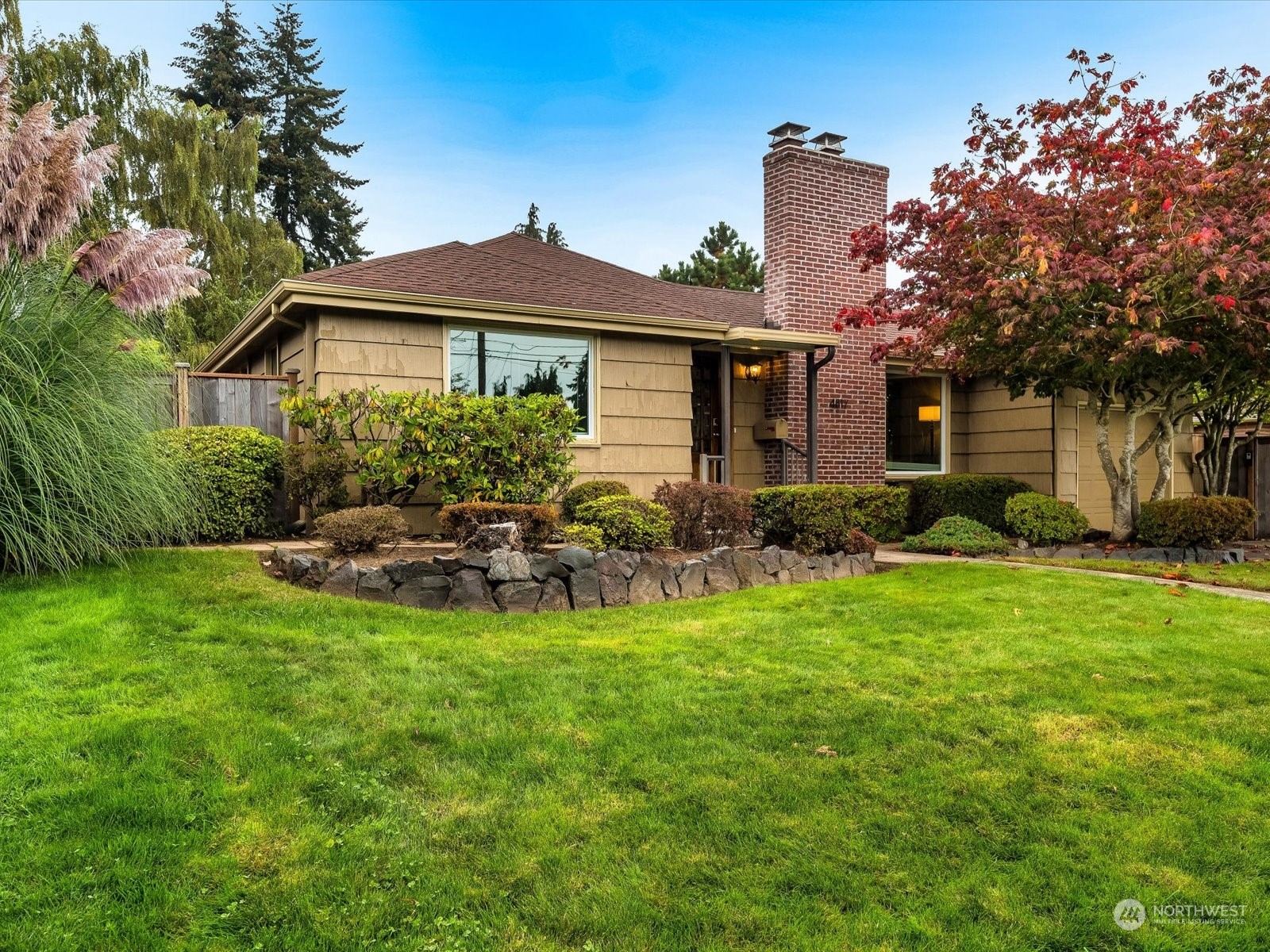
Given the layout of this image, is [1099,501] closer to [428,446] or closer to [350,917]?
[428,446]

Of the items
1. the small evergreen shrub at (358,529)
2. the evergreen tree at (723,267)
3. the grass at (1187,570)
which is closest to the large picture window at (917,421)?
the grass at (1187,570)

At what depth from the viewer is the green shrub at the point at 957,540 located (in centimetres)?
912

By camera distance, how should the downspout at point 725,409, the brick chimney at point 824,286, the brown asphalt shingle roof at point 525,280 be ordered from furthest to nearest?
the brick chimney at point 824,286, the downspout at point 725,409, the brown asphalt shingle roof at point 525,280

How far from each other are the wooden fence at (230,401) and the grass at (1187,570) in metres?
7.66

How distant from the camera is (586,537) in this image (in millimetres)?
6930

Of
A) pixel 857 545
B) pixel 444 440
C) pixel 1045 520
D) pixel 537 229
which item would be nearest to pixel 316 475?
pixel 444 440

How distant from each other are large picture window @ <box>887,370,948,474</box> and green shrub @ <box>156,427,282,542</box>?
880 centimetres

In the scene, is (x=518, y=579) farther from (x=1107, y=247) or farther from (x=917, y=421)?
(x=917, y=421)

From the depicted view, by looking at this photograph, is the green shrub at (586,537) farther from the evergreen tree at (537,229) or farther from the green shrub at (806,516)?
the evergreen tree at (537,229)

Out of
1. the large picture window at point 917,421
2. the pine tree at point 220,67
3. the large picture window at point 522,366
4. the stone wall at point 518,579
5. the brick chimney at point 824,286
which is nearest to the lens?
the stone wall at point 518,579

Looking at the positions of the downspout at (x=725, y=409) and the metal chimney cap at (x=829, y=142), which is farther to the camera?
the metal chimney cap at (x=829, y=142)

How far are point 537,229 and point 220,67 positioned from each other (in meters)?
12.0

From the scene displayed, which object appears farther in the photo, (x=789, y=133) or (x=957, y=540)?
(x=789, y=133)
